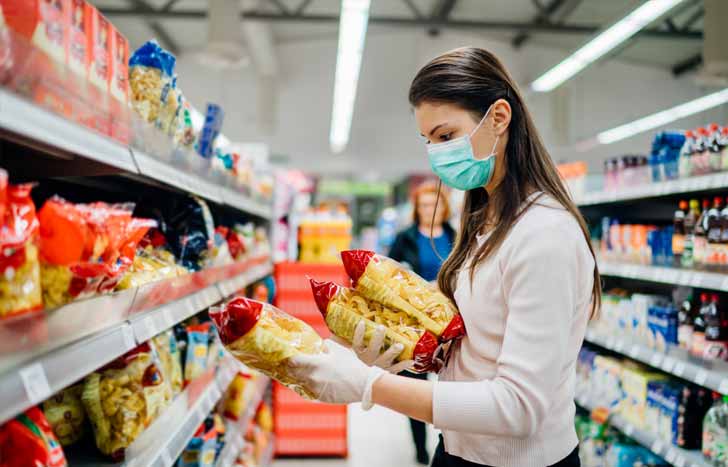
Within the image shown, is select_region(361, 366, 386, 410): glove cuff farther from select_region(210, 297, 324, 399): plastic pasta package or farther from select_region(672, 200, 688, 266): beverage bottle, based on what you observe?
select_region(672, 200, 688, 266): beverage bottle

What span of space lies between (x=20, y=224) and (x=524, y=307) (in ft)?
2.99

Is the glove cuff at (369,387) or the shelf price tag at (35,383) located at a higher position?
the shelf price tag at (35,383)

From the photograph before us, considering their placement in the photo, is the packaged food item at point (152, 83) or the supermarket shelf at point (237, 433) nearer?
the packaged food item at point (152, 83)

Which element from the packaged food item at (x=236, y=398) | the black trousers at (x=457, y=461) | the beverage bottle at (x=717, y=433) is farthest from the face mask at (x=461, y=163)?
the packaged food item at (x=236, y=398)

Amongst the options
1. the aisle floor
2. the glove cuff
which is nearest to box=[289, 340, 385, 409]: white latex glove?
the glove cuff

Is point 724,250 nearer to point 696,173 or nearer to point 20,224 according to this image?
point 696,173

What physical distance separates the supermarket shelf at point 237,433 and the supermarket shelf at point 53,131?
5.20ft

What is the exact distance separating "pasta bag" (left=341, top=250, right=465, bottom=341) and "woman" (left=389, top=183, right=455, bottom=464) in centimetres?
262

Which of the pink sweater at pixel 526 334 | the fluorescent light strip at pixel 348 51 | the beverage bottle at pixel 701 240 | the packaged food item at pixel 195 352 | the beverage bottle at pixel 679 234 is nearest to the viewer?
the pink sweater at pixel 526 334

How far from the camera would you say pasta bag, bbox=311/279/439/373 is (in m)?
1.33

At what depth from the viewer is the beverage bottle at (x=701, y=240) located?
2.62 meters

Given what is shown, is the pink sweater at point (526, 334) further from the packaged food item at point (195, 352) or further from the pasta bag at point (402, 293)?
the packaged food item at point (195, 352)

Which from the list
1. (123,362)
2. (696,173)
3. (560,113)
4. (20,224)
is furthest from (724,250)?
(560,113)

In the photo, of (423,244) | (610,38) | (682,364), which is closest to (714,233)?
(682,364)
